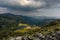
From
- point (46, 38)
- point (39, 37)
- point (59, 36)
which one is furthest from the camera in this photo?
point (39, 37)

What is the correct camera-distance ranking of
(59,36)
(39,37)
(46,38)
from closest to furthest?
(59,36) → (46,38) → (39,37)

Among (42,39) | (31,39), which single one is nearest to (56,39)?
(42,39)

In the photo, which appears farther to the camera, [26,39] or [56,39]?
[26,39]

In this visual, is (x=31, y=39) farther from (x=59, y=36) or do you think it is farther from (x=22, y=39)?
(x=59, y=36)

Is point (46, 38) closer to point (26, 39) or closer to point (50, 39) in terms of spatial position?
point (50, 39)

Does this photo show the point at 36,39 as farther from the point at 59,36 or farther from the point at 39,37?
the point at 59,36

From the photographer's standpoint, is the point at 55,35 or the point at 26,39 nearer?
the point at 55,35

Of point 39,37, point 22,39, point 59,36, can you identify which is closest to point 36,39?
point 39,37
